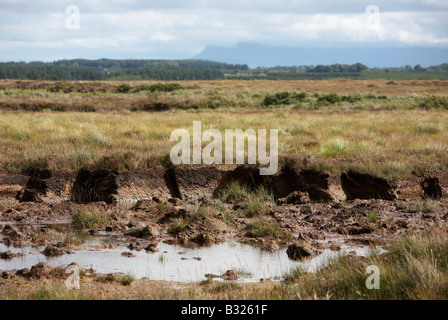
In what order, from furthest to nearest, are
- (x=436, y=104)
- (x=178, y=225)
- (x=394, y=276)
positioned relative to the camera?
(x=436, y=104) → (x=178, y=225) → (x=394, y=276)

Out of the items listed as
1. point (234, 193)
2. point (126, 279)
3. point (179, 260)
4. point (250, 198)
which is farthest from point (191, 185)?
point (126, 279)

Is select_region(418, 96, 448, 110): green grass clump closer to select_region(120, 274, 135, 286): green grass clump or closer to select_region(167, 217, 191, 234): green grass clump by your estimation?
select_region(167, 217, 191, 234): green grass clump

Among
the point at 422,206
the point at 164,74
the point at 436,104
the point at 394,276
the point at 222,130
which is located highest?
the point at 164,74

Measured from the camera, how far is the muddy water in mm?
7676

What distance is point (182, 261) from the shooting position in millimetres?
8305

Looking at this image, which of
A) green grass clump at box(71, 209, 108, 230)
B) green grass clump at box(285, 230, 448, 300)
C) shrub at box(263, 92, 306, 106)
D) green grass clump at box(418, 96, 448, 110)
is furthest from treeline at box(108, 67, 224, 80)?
green grass clump at box(285, 230, 448, 300)

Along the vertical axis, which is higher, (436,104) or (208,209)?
(436,104)

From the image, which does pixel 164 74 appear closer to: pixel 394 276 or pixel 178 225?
pixel 178 225
